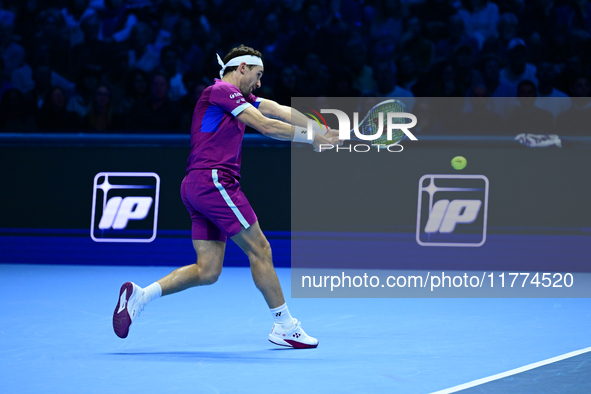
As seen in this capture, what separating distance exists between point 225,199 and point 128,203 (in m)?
3.68

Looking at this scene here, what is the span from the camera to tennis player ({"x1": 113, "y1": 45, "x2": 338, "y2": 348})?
4.15m

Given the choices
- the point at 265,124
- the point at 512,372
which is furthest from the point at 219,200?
the point at 512,372

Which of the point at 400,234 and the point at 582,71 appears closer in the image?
the point at 400,234

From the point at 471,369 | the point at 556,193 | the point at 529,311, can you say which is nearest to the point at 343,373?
the point at 471,369

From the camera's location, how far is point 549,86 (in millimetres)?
8422

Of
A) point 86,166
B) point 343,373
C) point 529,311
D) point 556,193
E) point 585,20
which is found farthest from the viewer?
point 585,20

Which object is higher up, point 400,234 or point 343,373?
point 400,234

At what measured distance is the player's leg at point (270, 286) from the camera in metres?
4.22

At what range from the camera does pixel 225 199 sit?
13.7ft

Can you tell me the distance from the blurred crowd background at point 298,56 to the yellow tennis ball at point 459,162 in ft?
1.90

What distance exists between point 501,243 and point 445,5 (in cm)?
352

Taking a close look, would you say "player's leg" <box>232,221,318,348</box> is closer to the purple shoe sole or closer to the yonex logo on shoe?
the purple shoe sole

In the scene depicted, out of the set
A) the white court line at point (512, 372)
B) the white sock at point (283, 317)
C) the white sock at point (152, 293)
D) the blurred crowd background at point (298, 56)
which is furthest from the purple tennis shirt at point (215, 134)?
the blurred crowd background at point (298, 56)

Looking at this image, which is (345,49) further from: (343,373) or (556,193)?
(343,373)
